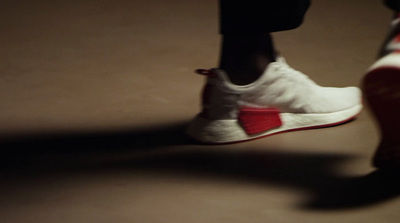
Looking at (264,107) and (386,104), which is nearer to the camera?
(386,104)

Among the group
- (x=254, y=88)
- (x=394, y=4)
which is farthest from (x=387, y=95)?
(x=254, y=88)

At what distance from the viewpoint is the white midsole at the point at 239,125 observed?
1.31 metres

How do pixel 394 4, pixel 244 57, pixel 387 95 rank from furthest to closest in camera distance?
1. pixel 244 57
2. pixel 394 4
3. pixel 387 95

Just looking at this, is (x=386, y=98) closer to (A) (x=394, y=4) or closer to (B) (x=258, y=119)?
(A) (x=394, y=4)

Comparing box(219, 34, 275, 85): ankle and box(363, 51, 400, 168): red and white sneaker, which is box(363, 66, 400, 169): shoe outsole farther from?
box(219, 34, 275, 85): ankle

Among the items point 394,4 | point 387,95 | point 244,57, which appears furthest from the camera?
point 244,57

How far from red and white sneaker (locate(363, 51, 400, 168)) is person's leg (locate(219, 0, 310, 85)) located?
0.23 m

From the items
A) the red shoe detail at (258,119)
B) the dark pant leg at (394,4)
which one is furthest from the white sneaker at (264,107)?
the dark pant leg at (394,4)

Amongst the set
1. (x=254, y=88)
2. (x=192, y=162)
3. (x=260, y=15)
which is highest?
(x=260, y=15)

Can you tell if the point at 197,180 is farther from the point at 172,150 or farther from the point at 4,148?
the point at 4,148

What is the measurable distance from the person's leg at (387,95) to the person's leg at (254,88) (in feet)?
0.72

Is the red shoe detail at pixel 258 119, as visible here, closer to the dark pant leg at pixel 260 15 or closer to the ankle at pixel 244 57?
the ankle at pixel 244 57

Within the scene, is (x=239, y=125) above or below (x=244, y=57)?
below

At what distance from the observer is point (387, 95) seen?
1.03m
